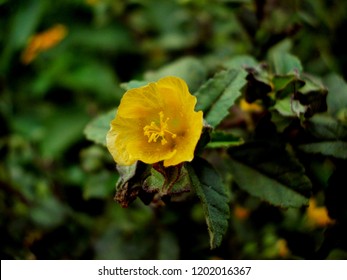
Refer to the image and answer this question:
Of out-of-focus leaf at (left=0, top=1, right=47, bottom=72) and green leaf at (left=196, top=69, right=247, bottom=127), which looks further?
out-of-focus leaf at (left=0, top=1, right=47, bottom=72)

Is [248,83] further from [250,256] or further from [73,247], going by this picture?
[73,247]

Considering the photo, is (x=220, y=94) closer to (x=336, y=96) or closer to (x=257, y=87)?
(x=257, y=87)

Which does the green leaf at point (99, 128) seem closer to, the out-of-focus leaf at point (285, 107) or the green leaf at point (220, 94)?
the green leaf at point (220, 94)

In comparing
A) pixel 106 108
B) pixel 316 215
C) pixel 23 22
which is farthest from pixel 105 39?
pixel 316 215

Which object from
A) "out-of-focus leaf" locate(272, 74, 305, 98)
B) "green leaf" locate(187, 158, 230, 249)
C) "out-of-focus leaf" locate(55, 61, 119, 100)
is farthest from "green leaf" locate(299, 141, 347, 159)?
"out-of-focus leaf" locate(55, 61, 119, 100)

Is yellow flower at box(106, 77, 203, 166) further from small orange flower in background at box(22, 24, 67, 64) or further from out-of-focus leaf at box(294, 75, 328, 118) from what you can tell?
small orange flower in background at box(22, 24, 67, 64)

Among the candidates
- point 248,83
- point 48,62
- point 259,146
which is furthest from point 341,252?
point 48,62

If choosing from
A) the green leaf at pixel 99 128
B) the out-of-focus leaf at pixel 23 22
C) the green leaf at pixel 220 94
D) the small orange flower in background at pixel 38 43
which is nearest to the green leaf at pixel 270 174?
the green leaf at pixel 220 94
